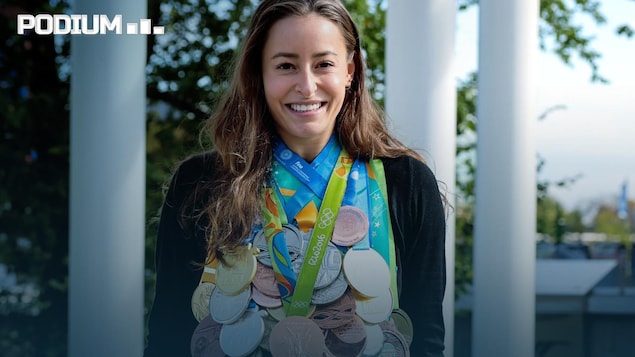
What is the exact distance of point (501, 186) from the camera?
11.2ft

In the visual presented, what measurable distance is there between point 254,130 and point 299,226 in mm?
312

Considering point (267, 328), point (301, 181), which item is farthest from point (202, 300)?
point (301, 181)

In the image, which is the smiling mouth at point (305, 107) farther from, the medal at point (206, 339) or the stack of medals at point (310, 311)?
the medal at point (206, 339)

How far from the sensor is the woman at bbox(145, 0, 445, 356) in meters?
2.03

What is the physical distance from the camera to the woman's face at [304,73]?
203 centimetres

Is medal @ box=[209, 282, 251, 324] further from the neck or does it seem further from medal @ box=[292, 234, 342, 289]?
the neck

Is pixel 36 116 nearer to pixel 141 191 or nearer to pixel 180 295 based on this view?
pixel 141 191

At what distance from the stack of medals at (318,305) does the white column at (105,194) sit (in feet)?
2.24

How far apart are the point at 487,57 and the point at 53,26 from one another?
99.0 inches

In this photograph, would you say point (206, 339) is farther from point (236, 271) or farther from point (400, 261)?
point (400, 261)

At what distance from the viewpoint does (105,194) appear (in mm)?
2646

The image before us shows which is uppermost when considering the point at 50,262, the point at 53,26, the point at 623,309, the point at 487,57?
the point at 53,26

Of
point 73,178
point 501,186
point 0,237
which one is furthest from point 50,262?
point 501,186

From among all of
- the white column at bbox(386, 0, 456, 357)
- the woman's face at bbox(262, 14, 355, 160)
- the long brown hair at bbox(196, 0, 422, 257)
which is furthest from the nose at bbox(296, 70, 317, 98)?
the white column at bbox(386, 0, 456, 357)
